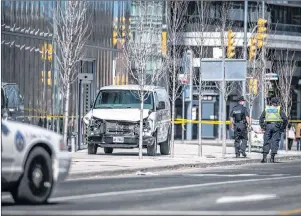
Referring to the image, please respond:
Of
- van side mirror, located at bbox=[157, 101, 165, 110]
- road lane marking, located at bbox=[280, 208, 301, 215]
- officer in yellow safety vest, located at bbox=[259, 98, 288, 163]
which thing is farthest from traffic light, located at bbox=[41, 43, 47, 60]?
road lane marking, located at bbox=[280, 208, 301, 215]

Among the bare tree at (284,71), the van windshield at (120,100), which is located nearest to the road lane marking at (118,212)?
the van windshield at (120,100)

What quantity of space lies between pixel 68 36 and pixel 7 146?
84.0 ft

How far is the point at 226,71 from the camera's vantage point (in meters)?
30.8

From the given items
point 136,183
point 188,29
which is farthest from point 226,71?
point 188,29

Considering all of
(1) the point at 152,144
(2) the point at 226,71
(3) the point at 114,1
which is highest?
(3) the point at 114,1

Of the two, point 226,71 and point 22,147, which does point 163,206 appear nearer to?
point 22,147

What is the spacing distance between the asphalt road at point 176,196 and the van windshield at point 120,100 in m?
9.23

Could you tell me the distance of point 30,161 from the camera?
552 inches

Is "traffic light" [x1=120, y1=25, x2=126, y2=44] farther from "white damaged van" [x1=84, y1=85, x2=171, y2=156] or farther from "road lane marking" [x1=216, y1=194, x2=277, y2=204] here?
"road lane marking" [x1=216, y1=194, x2=277, y2=204]

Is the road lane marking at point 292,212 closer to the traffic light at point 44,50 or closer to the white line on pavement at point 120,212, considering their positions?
the white line on pavement at point 120,212

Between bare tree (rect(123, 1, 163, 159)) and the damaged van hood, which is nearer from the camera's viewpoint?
bare tree (rect(123, 1, 163, 159))

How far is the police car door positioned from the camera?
13547 millimetres

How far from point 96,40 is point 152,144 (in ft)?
44.8

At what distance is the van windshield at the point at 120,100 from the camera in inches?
1250
